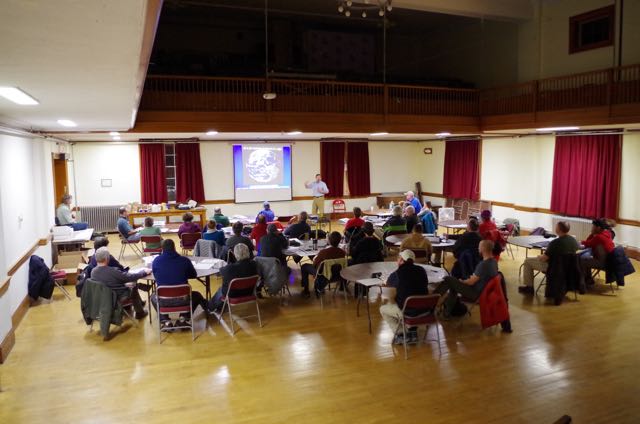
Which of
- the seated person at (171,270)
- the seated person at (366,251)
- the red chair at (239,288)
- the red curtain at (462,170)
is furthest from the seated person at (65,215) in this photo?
the red curtain at (462,170)

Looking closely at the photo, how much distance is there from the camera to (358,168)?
16.8 meters

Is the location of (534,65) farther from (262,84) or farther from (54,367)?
(54,367)

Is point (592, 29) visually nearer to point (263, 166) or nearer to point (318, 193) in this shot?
point (318, 193)

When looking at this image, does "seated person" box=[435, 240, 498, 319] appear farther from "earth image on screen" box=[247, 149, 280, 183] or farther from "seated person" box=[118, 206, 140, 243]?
"earth image on screen" box=[247, 149, 280, 183]

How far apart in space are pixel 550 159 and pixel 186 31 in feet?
35.8

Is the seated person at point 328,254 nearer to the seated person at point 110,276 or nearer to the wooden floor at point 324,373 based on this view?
the wooden floor at point 324,373

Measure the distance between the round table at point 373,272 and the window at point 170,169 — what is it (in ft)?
30.2

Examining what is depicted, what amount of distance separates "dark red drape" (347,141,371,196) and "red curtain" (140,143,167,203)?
234 inches

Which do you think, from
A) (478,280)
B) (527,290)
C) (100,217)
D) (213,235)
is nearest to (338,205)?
(100,217)

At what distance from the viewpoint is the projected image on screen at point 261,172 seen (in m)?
15.2

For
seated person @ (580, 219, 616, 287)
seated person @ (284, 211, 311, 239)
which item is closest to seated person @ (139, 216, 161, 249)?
seated person @ (284, 211, 311, 239)

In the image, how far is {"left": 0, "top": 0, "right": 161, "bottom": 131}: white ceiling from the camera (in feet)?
6.26

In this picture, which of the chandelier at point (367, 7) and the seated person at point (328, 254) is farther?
the chandelier at point (367, 7)

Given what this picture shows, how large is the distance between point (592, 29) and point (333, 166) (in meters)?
8.10
